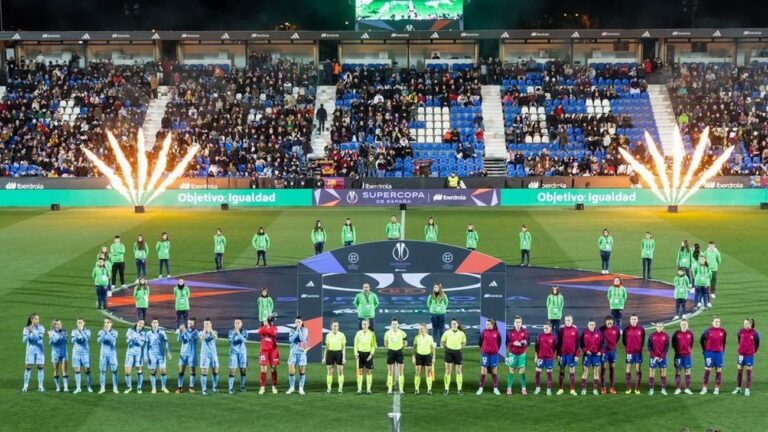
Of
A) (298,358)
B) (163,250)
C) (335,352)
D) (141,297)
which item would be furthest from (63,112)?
(335,352)

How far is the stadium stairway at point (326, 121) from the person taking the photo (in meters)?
61.6

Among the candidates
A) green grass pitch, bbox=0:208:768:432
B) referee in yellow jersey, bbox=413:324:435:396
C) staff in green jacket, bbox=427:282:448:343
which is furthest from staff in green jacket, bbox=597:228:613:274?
referee in yellow jersey, bbox=413:324:435:396

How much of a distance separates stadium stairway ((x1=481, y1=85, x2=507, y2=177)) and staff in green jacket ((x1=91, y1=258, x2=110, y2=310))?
31.9 metres

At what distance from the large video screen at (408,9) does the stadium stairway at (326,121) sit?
471 centimetres

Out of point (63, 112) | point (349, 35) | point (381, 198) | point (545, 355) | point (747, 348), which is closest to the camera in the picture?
point (747, 348)

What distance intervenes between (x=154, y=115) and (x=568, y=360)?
157 feet

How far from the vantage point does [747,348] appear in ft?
71.2

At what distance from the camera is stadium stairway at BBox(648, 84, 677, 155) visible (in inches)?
2447

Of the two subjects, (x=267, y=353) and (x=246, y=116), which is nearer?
(x=267, y=353)

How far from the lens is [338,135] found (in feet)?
202

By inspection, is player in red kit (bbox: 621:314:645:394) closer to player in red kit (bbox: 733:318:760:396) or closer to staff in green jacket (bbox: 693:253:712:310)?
player in red kit (bbox: 733:318:760:396)

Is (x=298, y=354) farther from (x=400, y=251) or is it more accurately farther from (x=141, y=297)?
(x=141, y=297)

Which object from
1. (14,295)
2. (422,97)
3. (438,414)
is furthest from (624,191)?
(438,414)

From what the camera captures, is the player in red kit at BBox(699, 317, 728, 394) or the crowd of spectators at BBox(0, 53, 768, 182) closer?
the player in red kit at BBox(699, 317, 728, 394)
